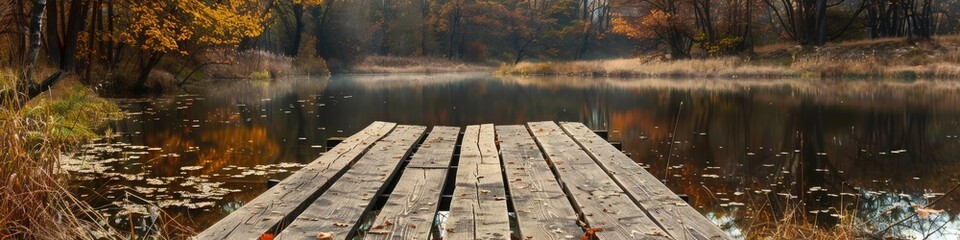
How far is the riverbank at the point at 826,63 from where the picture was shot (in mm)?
28984

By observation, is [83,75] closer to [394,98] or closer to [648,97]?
[394,98]

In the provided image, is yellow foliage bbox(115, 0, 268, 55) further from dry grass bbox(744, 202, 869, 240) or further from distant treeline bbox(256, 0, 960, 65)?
dry grass bbox(744, 202, 869, 240)

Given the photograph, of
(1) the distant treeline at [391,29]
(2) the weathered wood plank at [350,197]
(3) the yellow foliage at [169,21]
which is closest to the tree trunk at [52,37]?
(1) the distant treeline at [391,29]

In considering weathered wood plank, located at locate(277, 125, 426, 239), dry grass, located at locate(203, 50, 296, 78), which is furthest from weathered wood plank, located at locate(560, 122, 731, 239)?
dry grass, located at locate(203, 50, 296, 78)

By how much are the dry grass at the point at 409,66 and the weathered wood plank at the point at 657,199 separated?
154 ft

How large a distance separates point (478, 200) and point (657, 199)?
0.86 m

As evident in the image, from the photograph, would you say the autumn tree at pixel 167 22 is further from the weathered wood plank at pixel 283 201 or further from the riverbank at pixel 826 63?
the riverbank at pixel 826 63

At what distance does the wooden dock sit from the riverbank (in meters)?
25.6

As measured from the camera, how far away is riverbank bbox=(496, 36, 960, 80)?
29.0 meters

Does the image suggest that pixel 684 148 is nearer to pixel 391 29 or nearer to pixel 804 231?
pixel 804 231

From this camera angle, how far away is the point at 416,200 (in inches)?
168

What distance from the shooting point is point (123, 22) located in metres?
20.0

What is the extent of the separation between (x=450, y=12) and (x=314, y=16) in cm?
1330

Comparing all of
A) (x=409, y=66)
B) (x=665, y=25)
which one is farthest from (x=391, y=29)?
(x=665, y=25)
